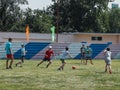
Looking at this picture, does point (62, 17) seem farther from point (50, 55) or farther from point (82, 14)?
point (50, 55)

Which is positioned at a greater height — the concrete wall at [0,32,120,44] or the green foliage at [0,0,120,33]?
the green foliage at [0,0,120,33]

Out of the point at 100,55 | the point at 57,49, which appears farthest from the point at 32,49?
the point at 100,55

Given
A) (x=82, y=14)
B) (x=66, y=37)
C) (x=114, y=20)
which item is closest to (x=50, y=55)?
(x=66, y=37)

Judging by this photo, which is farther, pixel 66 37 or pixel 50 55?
pixel 66 37

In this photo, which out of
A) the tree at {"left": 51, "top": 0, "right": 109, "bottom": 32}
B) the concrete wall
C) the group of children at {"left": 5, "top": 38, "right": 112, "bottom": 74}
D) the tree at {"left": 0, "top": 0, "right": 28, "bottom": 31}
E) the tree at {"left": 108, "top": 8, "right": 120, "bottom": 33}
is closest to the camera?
the group of children at {"left": 5, "top": 38, "right": 112, "bottom": 74}

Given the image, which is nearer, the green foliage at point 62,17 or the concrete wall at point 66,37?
the concrete wall at point 66,37

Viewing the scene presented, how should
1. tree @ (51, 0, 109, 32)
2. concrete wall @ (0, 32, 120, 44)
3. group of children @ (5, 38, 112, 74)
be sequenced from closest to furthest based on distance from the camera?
group of children @ (5, 38, 112, 74)
concrete wall @ (0, 32, 120, 44)
tree @ (51, 0, 109, 32)

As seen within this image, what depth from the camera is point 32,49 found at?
4131cm

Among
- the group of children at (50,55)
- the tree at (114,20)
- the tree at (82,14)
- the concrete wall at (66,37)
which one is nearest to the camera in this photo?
the group of children at (50,55)

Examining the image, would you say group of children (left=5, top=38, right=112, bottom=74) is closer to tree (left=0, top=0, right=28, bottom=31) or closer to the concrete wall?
the concrete wall

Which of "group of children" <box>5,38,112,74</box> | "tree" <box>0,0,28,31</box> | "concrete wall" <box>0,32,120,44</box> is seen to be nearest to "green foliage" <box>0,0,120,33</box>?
"tree" <box>0,0,28,31</box>

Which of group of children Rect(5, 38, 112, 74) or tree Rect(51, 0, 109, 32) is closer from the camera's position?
group of children Rect(5, 38, 112, 74)

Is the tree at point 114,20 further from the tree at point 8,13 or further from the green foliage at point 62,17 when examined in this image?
the tree at point 8,13

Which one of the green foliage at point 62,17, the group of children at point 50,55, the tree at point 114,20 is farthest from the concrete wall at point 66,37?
the tree at point 114,20
